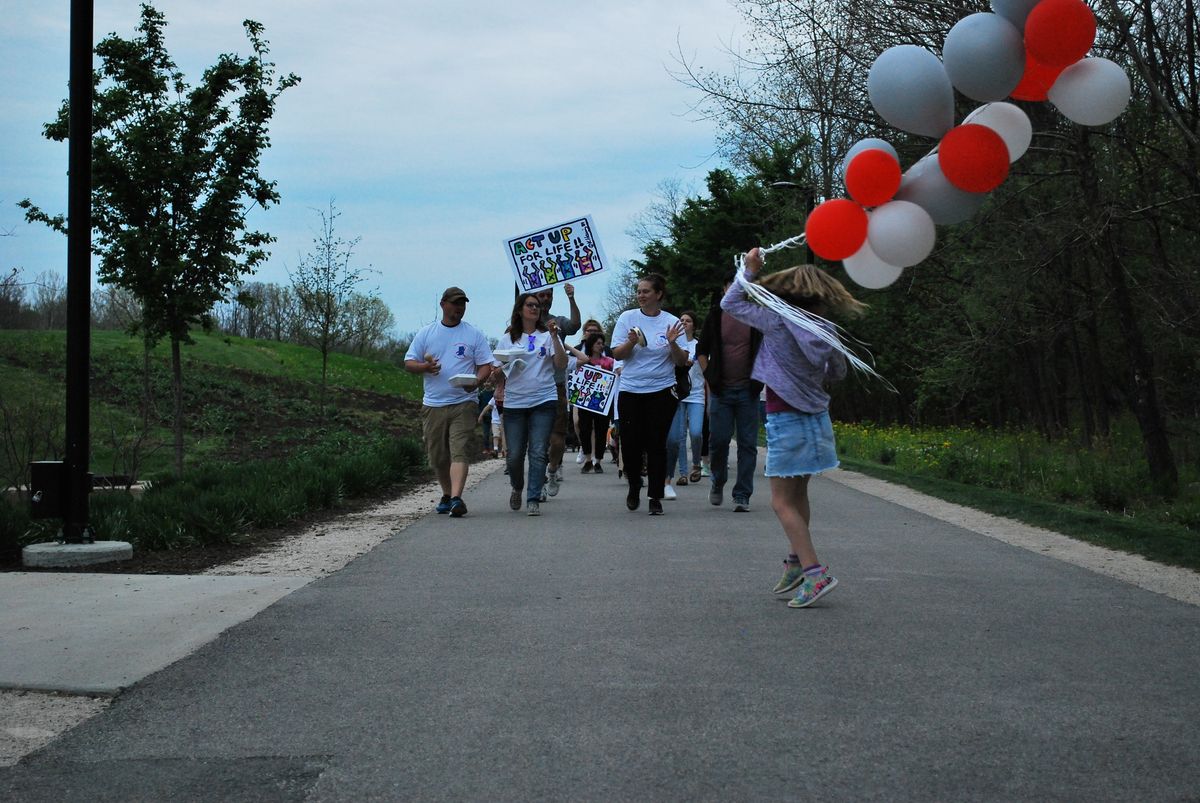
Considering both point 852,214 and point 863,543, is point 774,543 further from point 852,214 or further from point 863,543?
point 852,214

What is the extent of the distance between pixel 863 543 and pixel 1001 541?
1114 millimetres

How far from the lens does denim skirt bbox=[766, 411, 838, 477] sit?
6742mm

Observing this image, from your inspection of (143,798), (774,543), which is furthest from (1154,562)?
(143,798)

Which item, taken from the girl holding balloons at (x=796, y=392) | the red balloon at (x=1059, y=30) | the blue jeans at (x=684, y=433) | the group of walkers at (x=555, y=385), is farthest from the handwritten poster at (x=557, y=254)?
the red balloon at (x=1059, y=30)

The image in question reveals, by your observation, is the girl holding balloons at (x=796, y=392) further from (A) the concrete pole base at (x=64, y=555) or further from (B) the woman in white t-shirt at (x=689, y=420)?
(B) the woman in white t-shirt at (x=689, y=420)

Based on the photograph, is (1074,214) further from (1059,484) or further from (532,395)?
(532,395)

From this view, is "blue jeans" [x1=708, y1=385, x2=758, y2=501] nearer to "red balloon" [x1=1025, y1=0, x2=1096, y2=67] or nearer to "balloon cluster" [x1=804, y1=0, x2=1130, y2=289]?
"balloon cluster" [x1=804, y1=0, x2=1130, y2=289]

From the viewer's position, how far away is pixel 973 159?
5.80 meters

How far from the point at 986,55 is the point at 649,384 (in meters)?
5.92

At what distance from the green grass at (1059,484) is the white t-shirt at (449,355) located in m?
5.05

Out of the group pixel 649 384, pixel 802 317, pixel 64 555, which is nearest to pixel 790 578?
pixel 802 317

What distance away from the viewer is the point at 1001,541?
9.58 metres

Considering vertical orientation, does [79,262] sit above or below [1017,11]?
below

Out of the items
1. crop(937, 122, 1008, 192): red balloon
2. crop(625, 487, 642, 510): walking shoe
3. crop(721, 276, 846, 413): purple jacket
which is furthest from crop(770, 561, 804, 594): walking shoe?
crop(625, 487, 642, 510): walking shoe
